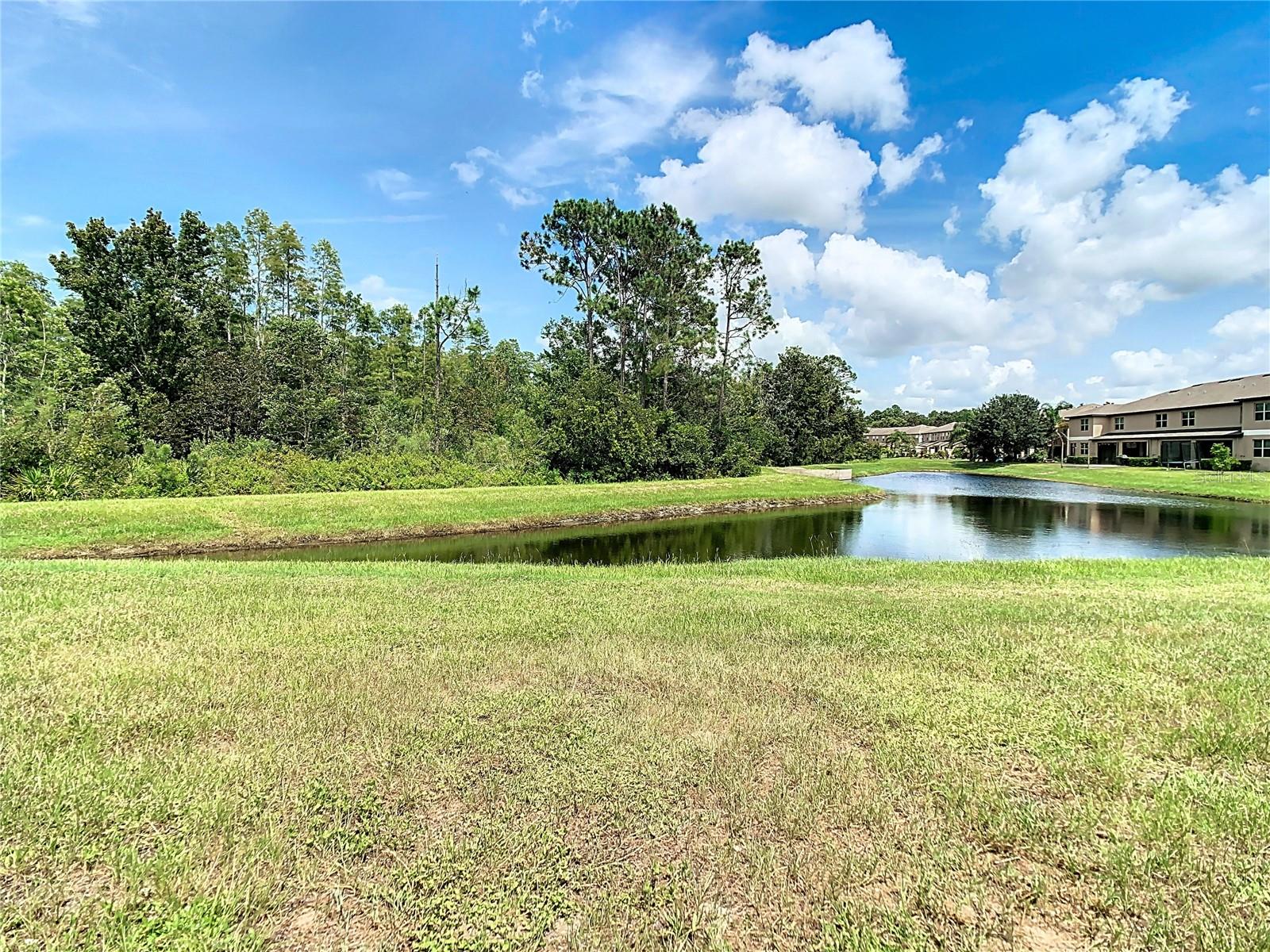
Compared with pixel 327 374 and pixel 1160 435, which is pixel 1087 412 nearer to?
pixel 1160 435

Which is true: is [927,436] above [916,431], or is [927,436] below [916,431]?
below

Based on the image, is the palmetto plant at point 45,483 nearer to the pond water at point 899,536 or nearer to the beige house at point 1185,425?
the pond water at point 899,536

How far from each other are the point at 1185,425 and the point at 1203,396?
2.42m

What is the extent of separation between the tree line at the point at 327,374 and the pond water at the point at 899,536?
844cm

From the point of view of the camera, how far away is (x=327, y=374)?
1224 inches

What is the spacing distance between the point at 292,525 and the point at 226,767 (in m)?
15.8

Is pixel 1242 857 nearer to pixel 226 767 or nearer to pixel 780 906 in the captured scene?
pixel 780 906

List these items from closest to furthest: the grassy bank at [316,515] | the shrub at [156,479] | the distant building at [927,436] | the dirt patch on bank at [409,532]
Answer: the dirt patch on bank at [409,532] → the grassy bank at [316,515] → the shrub at [156,479] → the distant building at [927,436]

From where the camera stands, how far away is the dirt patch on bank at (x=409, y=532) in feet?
46.5

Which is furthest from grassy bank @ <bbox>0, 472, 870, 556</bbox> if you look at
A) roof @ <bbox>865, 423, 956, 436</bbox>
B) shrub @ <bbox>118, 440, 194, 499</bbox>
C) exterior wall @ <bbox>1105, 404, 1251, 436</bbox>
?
roof @ <bbox>865, 423, 956, 436</bbox>

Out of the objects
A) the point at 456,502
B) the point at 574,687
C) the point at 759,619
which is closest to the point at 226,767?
the point at 574,687

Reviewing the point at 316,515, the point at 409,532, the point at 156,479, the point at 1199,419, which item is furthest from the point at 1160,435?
the point at 156,479

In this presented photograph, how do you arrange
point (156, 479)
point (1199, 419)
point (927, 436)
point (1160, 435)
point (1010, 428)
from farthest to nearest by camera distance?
point (927, 436) → point (1010, 428) → point (1160, 435) → point (1199, 419) → point (156, 479)

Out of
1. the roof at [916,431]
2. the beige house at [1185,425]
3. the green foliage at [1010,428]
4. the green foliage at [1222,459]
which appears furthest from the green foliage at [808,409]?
the roof at [916,431]
